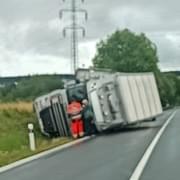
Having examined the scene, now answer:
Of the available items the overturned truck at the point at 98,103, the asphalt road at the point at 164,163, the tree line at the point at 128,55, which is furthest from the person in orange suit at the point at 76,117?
the tree line at the point at 128,55

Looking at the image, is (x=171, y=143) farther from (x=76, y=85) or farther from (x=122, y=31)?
(x=122, y=31)

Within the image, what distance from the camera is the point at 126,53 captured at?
419 ft

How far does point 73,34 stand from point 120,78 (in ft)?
84.4

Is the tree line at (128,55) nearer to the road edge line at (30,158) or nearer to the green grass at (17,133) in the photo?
the green grass at (17,133)

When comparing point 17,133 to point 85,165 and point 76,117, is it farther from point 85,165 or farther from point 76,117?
point 85,165

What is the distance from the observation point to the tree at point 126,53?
124312 mm

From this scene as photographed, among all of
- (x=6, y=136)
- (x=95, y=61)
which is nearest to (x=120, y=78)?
(x=6, y=136)

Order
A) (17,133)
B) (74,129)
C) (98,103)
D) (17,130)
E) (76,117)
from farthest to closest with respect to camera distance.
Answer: (17,130)
(17,133)
(98,103)
(76,117)
(74,129)

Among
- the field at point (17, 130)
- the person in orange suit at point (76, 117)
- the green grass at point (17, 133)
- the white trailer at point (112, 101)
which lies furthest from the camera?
the white trailer at point (112, 101)

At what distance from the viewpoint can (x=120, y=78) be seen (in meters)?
33.1

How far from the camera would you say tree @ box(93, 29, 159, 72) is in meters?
124

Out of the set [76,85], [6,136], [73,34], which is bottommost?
[6,136]

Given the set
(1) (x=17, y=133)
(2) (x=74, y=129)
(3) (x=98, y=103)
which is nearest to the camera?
(2) (x=74, y=129)

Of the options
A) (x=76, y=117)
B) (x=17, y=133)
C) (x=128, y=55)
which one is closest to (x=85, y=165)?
(x=76, y=117)
